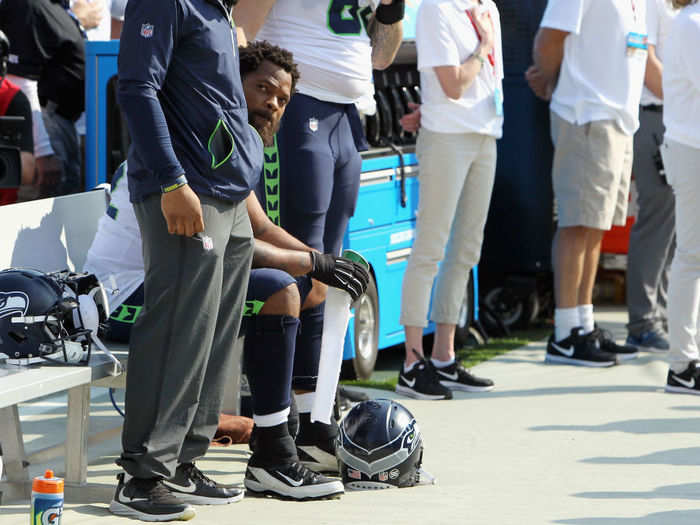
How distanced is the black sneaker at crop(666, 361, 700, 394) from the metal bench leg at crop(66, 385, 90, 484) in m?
3.11

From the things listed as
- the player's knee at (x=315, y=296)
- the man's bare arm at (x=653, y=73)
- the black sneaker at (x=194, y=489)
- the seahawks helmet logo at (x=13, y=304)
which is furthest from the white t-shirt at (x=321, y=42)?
the man's bare arm at (x=653, y=73)

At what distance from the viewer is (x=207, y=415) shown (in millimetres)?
A: 4055

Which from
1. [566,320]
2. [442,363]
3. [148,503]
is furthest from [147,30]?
[566,320]

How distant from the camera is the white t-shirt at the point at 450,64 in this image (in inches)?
235

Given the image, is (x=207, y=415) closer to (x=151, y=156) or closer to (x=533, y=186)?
(x=151, y=156)

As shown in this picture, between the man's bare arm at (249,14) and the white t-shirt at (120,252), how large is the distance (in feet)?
2.29

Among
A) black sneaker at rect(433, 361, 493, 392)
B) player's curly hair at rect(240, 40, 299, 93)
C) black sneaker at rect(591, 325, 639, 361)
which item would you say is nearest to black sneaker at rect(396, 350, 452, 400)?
black sneaker at rect(433, 361, 493, 392)

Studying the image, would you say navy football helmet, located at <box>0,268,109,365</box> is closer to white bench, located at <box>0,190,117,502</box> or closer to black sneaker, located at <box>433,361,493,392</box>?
white bench, located at <box>0,190,117,502</box>

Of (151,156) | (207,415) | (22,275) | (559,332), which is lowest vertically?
(559,332)

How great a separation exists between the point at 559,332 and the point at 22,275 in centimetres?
368

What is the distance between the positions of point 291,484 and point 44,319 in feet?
3.10

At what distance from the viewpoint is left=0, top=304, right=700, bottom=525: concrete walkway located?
4000mm

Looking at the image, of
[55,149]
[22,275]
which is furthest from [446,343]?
[22,275]

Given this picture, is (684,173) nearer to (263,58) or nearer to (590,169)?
(590,169)
